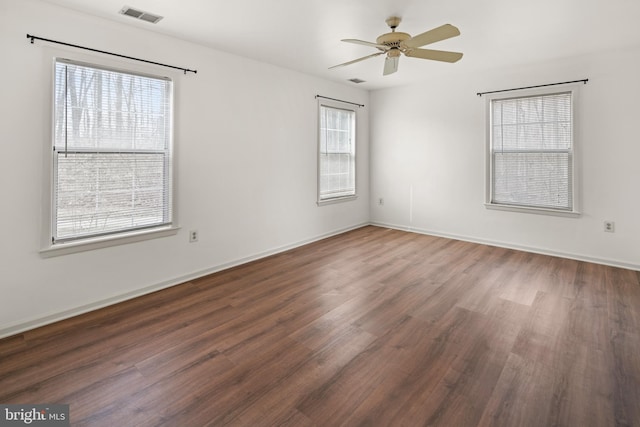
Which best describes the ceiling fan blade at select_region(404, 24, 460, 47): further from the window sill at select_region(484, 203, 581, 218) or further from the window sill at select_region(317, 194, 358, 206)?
the window sill at select_region(484, 203, 581, 218)

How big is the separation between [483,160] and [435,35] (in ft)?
9.45

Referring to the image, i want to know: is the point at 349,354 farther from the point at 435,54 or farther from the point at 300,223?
the point at 300,223

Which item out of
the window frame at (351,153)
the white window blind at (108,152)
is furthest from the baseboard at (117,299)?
the window frame at (351,153)

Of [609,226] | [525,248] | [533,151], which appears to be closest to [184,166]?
[533,151]

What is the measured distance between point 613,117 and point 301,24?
12.6 ft

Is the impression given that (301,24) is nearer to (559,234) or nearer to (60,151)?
(60,151)

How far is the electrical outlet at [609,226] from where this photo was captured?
13.4ft

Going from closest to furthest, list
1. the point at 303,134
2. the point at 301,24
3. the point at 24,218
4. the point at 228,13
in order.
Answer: the point at 24,218 → the point at 228,13 → the point at 301,24 → the point at 303,134

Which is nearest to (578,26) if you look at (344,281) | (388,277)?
(388,277)

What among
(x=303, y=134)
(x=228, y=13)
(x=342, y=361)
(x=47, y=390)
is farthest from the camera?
(x=303, y=134)

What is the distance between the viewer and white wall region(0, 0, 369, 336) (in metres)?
2.56

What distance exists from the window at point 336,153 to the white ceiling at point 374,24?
1333 millimetres

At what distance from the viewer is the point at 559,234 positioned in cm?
448

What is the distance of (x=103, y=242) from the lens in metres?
3.00
